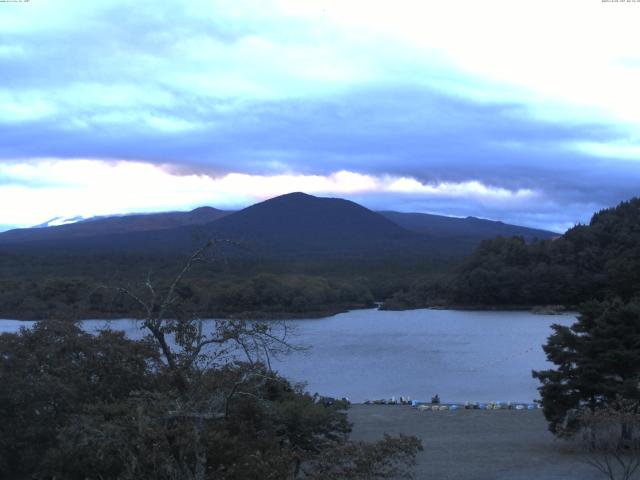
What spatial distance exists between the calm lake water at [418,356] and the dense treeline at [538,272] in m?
6.39

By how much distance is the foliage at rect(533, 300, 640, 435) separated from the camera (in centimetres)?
1444

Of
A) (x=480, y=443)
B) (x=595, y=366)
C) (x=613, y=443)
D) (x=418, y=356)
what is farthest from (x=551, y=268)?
(x=613, y=443)

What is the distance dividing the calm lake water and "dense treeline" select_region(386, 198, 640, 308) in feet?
21.0

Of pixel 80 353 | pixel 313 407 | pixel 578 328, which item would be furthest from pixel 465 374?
pixel 80 353

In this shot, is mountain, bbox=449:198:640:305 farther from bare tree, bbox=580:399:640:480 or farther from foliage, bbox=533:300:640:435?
bare tree, bbox=580:399:640:480

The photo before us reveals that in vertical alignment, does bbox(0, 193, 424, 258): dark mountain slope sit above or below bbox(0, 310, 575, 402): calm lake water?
above

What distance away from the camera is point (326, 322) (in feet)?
165

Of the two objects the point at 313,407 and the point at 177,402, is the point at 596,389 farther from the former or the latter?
the point at 177,402

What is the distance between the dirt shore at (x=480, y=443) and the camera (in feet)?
43.3

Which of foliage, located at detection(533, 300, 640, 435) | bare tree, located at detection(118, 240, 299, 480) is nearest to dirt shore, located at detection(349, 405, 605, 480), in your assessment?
foliage, located at detection(533, 300, 640, 435)

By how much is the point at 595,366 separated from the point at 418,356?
21.4 m

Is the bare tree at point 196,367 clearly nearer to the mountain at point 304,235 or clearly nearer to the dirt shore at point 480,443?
the dirt shore at point 480,443

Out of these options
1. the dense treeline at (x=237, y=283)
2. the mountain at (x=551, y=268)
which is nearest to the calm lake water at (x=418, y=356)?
the dense treeline at (x=237, y=283)

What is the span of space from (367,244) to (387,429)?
94.9 metres
